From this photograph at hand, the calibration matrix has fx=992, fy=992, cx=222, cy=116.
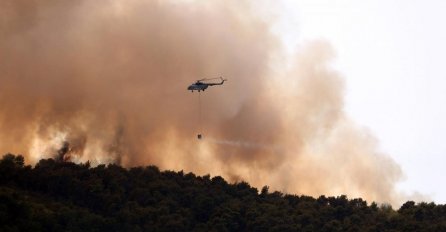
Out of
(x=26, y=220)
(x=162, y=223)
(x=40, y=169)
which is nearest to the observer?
(x=26, y=220)

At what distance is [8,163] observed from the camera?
19238 cm

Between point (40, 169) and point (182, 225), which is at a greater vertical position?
point (40, 169)

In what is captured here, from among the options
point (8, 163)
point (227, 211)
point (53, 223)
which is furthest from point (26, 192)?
point (227, 211)

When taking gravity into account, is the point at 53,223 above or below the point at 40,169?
below

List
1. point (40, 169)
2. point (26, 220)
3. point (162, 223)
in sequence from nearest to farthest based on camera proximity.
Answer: point (26, 220) < point (162, 223) < point (40, 169)

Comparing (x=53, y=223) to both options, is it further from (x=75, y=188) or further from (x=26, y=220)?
(x=75, y=188)

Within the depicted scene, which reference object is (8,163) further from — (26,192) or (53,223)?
(53,223)

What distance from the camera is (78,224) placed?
172000mm

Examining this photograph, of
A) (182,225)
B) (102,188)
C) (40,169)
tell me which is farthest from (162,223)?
(40,169)

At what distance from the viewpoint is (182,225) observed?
18888 cm

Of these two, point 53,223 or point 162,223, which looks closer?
point 53,223

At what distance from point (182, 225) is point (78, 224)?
24.3 metres

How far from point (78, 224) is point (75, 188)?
2134 cm

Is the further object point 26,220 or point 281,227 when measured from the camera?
point 281,227
